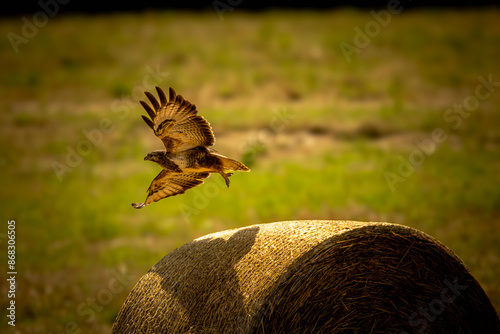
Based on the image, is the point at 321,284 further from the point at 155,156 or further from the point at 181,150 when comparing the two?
the point at 155,156

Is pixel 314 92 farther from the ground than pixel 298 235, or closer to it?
closer to it

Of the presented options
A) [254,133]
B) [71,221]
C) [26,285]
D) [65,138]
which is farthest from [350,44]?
[26,285]

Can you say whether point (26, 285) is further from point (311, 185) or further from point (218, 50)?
point (218, 50)

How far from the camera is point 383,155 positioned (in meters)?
13.0

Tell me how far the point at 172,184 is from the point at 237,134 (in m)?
9.19

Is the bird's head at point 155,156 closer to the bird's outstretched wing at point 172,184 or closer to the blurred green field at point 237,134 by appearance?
the bird's outstretched wing at point 172,184

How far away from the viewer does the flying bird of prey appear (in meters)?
4.38

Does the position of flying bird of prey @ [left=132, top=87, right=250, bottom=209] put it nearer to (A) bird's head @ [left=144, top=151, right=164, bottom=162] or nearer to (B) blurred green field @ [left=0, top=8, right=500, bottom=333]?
(A) bird's head @ [left=144, top=151, right=164, bottom=162]

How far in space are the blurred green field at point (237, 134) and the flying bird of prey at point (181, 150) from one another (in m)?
3.91

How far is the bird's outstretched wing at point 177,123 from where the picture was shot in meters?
4.29

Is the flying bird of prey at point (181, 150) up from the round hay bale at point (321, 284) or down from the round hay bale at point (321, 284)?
up

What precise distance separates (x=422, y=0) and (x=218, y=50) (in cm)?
917

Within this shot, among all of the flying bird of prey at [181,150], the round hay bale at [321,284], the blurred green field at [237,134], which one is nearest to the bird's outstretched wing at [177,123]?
the flying bird of prey at [181,150]

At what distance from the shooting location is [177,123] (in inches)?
177
